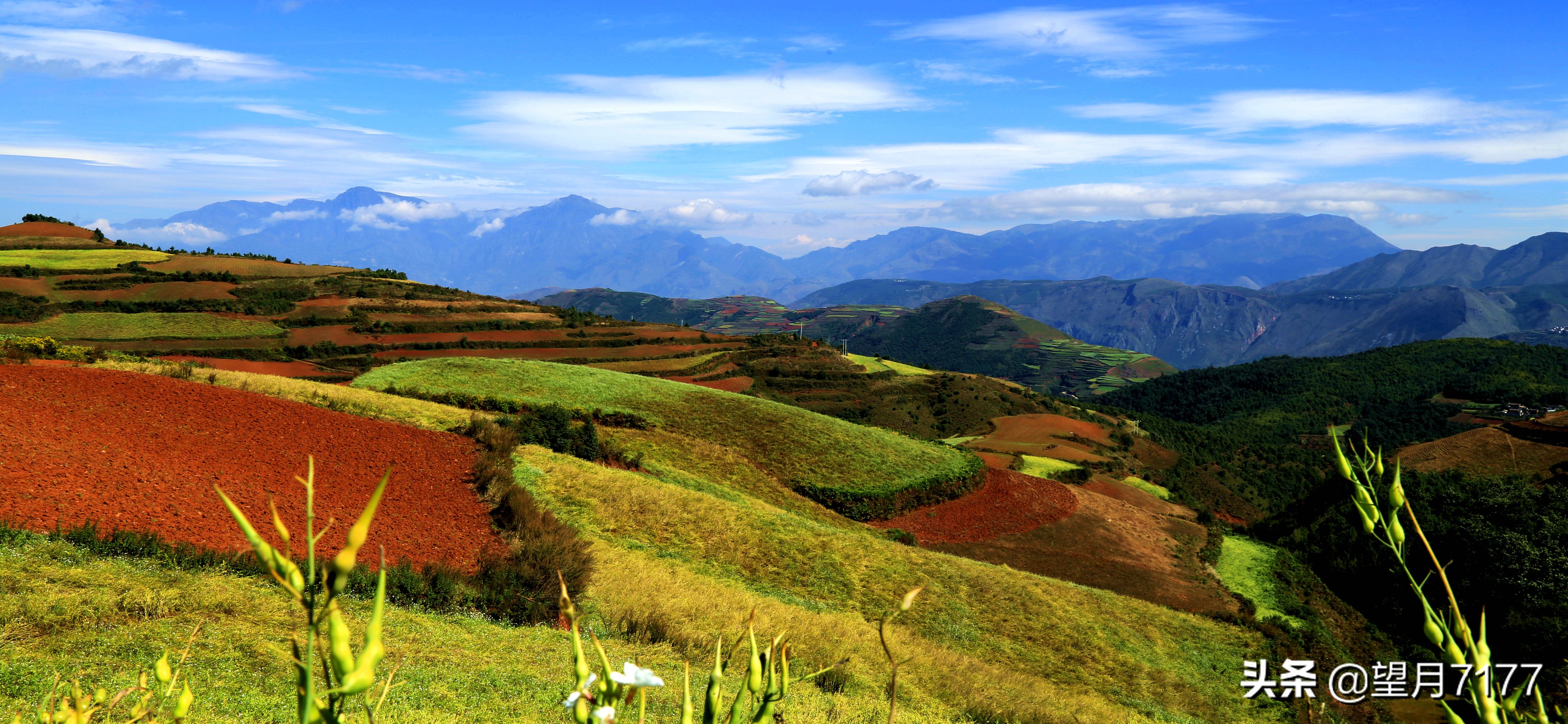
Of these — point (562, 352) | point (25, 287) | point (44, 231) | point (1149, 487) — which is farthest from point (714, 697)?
point (44, 231)

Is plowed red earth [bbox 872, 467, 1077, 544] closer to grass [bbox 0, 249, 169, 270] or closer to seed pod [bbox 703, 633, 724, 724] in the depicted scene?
seed pod [bbox 703, 633, 724, 724]

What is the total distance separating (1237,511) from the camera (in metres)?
55.7

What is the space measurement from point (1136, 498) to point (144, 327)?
62.2m

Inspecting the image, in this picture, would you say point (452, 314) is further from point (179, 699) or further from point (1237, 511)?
point (179, 699)

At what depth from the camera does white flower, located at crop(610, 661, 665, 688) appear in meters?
1.83

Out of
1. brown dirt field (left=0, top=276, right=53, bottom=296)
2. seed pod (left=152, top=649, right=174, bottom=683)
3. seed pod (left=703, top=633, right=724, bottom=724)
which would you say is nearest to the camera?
seed pod (left=703, top=633, right=724, bottom=724)

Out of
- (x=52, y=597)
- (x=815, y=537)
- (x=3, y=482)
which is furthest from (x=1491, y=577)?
(x=3, y=482)

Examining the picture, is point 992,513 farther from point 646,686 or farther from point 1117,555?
point 646,686

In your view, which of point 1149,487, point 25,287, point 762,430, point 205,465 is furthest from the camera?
point 25,287

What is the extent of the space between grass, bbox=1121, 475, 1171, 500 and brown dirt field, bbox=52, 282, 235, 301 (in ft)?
220

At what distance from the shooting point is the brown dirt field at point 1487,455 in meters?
37.6

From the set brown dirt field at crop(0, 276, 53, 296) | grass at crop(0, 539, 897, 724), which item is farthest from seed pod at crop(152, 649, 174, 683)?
brown dirt field at crop(0, 276, 53, 296)

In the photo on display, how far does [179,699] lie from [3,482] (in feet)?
38.2

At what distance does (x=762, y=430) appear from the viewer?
113 ft
